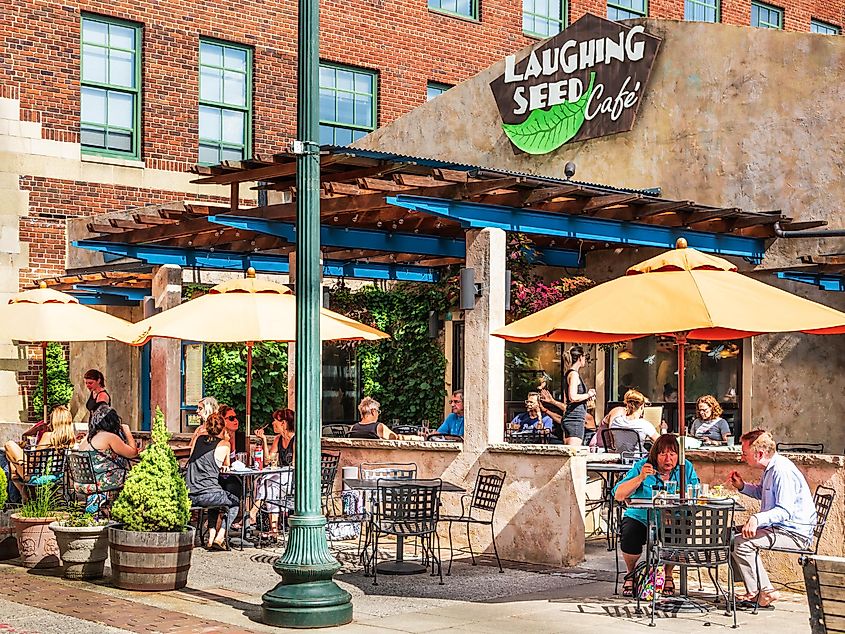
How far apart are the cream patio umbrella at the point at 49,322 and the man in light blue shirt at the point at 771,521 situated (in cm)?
817

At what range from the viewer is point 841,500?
1020 centimetres

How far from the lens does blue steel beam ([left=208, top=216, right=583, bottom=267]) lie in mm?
14930

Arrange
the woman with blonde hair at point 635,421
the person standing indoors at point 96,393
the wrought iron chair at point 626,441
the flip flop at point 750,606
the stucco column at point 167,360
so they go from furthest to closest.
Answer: the stucco column at point 167,360 → the person standing indoors at point 96,393 → the woman with blonde hair at point 635,421 → the wrought iron chair at point 626,441 → the flip flop at point 750,606

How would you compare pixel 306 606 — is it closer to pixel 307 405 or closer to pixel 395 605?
pixel 395 605

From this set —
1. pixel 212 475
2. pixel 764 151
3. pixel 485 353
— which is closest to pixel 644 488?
pixel 485 353

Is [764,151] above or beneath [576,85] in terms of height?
beneath

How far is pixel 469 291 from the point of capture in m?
12.8

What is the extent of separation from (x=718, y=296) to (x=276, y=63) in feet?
53.6

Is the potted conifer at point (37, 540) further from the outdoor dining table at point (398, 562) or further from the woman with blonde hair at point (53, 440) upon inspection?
the outdoor dining table at point (398, 562)

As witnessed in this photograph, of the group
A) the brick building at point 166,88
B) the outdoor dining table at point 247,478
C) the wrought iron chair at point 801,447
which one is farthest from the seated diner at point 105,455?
the wrought iron chair at point 801,447

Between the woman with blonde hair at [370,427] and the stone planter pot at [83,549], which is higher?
the woman with blonde hair at [370,427]

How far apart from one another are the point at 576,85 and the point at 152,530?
11126mm

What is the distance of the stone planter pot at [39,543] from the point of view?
1152cm

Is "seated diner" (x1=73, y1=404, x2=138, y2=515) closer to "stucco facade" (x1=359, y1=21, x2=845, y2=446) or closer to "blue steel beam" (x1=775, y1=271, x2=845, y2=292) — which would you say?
"stucco facade" (x1=359, y1=21, x2=845, y2=446)
